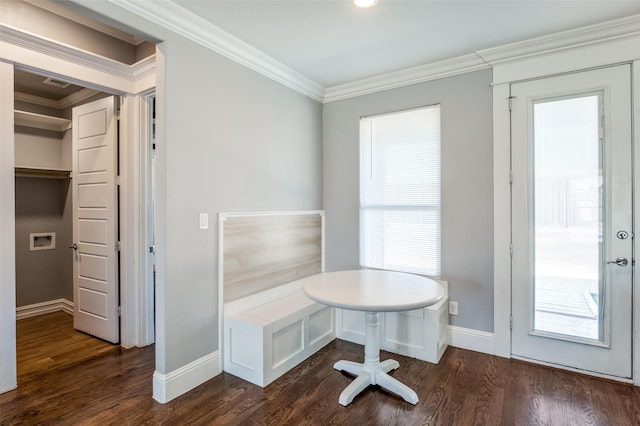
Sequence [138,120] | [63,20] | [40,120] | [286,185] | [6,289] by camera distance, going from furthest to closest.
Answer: [40,120]
[286,185]
[138,120]
[63,20]
[6,289]

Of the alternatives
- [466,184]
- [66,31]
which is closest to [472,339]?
[466,184]

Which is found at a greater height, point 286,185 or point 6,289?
point 286,185

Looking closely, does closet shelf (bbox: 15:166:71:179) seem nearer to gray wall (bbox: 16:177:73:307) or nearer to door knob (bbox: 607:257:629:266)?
gray wall (bbox: 16:177:73:307)

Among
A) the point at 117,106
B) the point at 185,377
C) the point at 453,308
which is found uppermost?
the point at 117,106

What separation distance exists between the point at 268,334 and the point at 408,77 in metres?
2.57

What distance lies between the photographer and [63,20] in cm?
248

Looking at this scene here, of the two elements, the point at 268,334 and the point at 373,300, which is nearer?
the point at 373,300

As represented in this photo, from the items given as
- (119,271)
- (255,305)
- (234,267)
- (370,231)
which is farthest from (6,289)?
(370,231)

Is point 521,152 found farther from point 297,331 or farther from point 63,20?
point 63,20

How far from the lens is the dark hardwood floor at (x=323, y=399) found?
1940mm

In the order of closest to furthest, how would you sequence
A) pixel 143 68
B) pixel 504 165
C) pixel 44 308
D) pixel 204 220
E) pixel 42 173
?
1. pixel 204 220
2. pixel 504 165
3. pixel 143 68
4. pixel 42 173
5. pixel 44 308

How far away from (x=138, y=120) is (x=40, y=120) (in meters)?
1.78

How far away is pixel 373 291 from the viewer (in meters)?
2.20

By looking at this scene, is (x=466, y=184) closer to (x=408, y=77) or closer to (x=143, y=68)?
(x=408, y=77)
